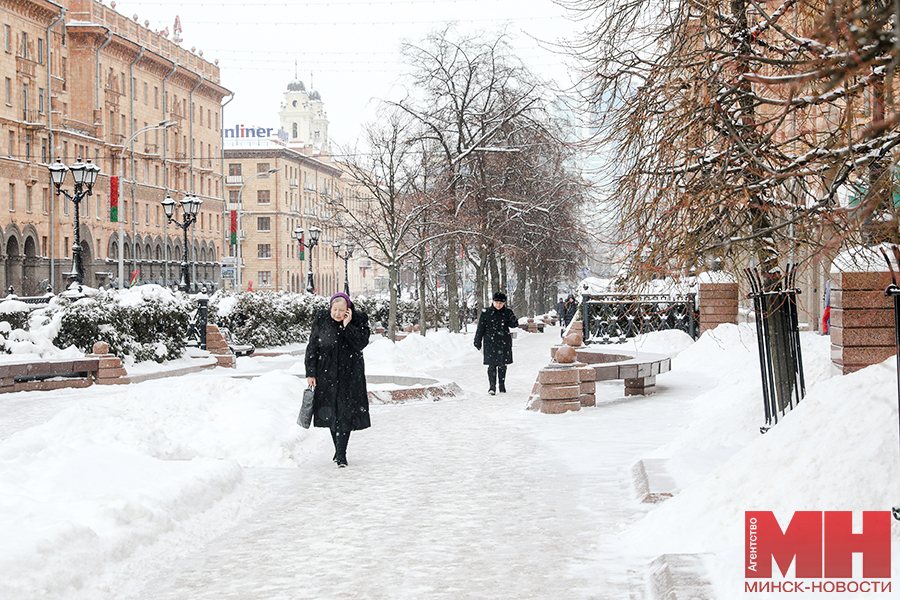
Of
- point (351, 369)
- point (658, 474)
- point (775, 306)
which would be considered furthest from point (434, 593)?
point (351, 369)

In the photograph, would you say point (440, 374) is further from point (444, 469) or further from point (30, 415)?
point (444, 469)

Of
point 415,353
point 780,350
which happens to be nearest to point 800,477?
point 780,350

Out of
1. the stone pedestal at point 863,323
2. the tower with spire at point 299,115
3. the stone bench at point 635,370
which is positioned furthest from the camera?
the tower with spire at point 299,115

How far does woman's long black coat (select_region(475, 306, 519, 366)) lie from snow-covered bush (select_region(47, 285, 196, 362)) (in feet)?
31.0

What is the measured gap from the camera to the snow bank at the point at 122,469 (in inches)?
245

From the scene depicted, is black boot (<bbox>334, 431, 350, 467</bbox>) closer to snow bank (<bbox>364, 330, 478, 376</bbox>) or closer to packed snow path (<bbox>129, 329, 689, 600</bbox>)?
packed snow path (<bbox>129, 329, 689, 600</bbox>)

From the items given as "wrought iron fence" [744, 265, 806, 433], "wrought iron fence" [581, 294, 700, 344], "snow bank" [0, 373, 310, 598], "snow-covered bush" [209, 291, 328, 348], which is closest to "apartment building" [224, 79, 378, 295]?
"snow-covered bush" [209, 291, 328, 348]

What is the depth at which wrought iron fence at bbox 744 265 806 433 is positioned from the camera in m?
8.88

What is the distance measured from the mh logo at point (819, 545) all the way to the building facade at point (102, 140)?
1857 inches

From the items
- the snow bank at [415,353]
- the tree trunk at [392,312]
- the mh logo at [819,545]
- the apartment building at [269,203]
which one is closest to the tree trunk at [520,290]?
the snow bank at [415,353]

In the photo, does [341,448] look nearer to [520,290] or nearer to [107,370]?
[107,370]

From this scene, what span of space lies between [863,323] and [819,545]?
392 cm

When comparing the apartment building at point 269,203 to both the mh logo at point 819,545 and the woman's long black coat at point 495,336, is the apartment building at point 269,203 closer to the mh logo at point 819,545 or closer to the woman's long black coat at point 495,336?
the woman's long black coat at point 495,336

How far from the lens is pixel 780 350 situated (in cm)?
896
